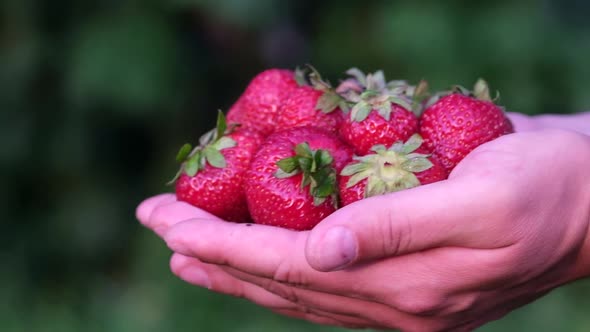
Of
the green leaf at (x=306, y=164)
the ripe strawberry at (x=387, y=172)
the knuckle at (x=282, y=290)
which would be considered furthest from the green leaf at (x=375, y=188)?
the knuckle at (x=282, y=290)

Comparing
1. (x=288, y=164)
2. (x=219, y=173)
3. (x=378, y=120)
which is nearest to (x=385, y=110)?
(x=378, y=120)

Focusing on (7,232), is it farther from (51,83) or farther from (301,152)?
(301,152)

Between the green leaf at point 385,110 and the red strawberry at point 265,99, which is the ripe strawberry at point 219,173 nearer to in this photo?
the red strawberry at point 265,99

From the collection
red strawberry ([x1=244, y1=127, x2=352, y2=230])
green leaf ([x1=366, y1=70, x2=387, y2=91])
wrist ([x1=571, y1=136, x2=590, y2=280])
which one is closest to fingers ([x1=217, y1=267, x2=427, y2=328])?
red strawberry ([x1=244, y1=127, x2=352, y2=230])

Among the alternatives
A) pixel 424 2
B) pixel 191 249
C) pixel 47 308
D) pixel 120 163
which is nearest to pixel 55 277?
pixel 47 308

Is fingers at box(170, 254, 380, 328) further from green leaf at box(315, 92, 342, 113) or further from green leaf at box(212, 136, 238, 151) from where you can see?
green leaf at box(315, 92, 342, 113)

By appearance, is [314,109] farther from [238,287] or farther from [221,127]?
[238,287]
